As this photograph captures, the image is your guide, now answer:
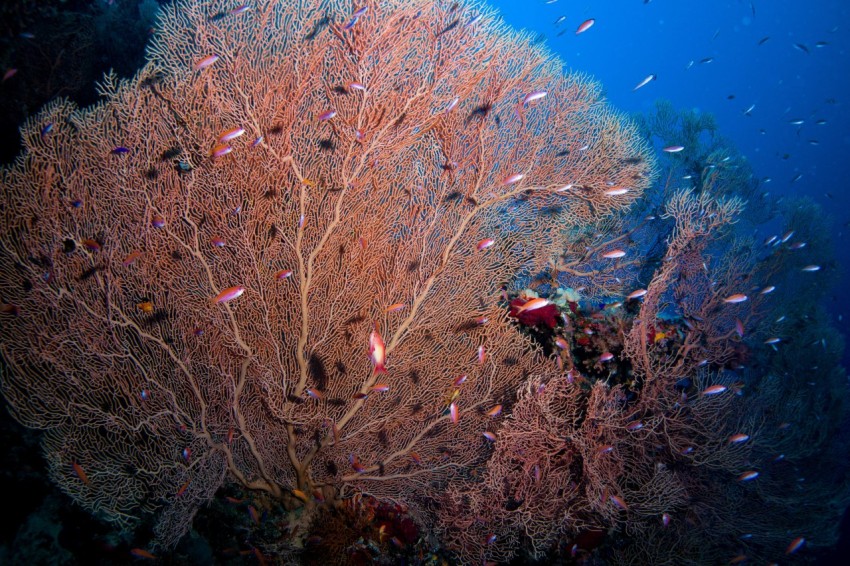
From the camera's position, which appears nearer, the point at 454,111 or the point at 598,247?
the point at 454,111

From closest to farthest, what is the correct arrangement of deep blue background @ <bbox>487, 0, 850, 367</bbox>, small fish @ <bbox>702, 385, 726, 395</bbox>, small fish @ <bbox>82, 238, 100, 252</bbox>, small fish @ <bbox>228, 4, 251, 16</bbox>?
small fish @ <bbox>82, 238, 100, 252</bbox> < small fish @ <bbox>228, 4, 251, 16</bbox> < small fish @ <bbox>702, 385, 726, 395</bbox> < deep blue background @ <bbox>487, 0, 850, 367</bbox>

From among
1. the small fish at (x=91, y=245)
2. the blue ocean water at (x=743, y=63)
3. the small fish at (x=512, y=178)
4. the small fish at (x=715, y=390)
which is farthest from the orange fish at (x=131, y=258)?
the blue ocean water at (x=743, y=63)

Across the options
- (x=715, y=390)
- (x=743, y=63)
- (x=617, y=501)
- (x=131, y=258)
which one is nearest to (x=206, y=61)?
(x=131, y=258)

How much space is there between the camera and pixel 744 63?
327ft

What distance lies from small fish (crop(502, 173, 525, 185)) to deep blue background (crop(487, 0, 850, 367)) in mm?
83003

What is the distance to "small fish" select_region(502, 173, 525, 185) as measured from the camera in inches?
157

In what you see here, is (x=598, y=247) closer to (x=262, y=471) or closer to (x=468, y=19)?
(x=468, y=19)

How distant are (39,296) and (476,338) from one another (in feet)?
12.8

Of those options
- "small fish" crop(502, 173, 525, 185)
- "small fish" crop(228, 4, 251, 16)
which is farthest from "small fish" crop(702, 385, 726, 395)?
"small fish" crop(228, 4, 251, 16)

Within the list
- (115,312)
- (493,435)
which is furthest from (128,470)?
(493,435)

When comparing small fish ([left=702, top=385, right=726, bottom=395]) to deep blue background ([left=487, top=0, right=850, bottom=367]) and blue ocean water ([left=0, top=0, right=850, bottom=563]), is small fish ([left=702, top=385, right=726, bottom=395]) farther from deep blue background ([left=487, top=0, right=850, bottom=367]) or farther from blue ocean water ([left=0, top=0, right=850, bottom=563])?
blue ocean water ([left=0, top=0, right=850, bottom=563])

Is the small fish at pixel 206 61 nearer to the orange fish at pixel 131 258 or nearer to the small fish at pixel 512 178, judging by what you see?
the orange fish at pixel 131 258

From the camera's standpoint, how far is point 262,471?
12.7ft

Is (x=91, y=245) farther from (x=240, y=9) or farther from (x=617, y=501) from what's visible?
(x=617, y=501)
